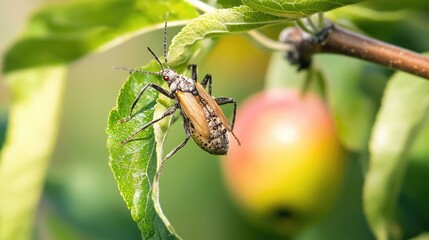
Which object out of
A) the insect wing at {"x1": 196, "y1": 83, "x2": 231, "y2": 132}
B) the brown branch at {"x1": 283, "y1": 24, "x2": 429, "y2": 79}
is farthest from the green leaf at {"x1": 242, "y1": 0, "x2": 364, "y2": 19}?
the insect wing at {"x1": 196, "y1": 83, "x2": 231, "y2": 132}

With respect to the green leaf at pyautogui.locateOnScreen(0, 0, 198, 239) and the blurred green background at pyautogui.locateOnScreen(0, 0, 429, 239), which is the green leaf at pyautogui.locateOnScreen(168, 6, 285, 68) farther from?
the blurred green background at pyautogui.locateOnScreen(0, 0, 429, 239)

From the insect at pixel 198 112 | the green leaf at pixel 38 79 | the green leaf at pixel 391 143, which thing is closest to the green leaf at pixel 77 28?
the green leaf at pixel 38 79

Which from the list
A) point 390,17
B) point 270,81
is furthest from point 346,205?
point 390,17

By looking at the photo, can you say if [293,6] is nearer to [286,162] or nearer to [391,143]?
[391,143]

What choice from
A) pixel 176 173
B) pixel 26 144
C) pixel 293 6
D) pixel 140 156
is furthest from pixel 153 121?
pixel 176 173

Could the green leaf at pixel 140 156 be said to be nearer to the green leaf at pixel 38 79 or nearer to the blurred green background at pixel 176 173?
the green leaf at pixel 38 79

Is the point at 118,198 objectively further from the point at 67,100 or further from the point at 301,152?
the point at 67,100
